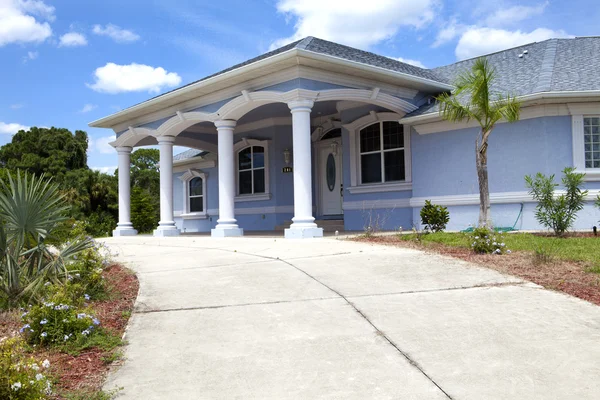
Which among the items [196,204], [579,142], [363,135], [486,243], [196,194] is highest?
Result: [363,135]

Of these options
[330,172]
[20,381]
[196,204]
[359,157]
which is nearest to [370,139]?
[359,157]

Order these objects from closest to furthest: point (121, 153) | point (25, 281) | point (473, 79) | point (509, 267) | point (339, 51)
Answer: point (25, 281)
point (509, 267)
point (473, 79)
point (339, 51)
point (121, 153)

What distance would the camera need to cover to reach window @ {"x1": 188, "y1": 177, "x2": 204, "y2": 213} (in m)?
22.5

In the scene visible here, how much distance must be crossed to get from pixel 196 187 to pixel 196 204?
72 centimetres

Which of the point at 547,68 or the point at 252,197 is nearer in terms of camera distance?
the point at 547,68

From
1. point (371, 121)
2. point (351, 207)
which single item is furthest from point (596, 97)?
point (351, 207)

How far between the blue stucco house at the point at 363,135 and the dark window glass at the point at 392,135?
0.10 ft

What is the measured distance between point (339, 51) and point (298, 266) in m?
7.74

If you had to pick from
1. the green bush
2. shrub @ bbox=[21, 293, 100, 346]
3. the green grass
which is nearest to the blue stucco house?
the green grass

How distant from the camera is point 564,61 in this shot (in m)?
13.8

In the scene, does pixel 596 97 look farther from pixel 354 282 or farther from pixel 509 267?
pixel 354 282

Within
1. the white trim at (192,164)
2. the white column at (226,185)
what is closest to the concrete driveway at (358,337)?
the white column at (226,185)

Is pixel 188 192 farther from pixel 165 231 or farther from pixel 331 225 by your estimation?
pixel 331 225

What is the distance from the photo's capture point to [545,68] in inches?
529
